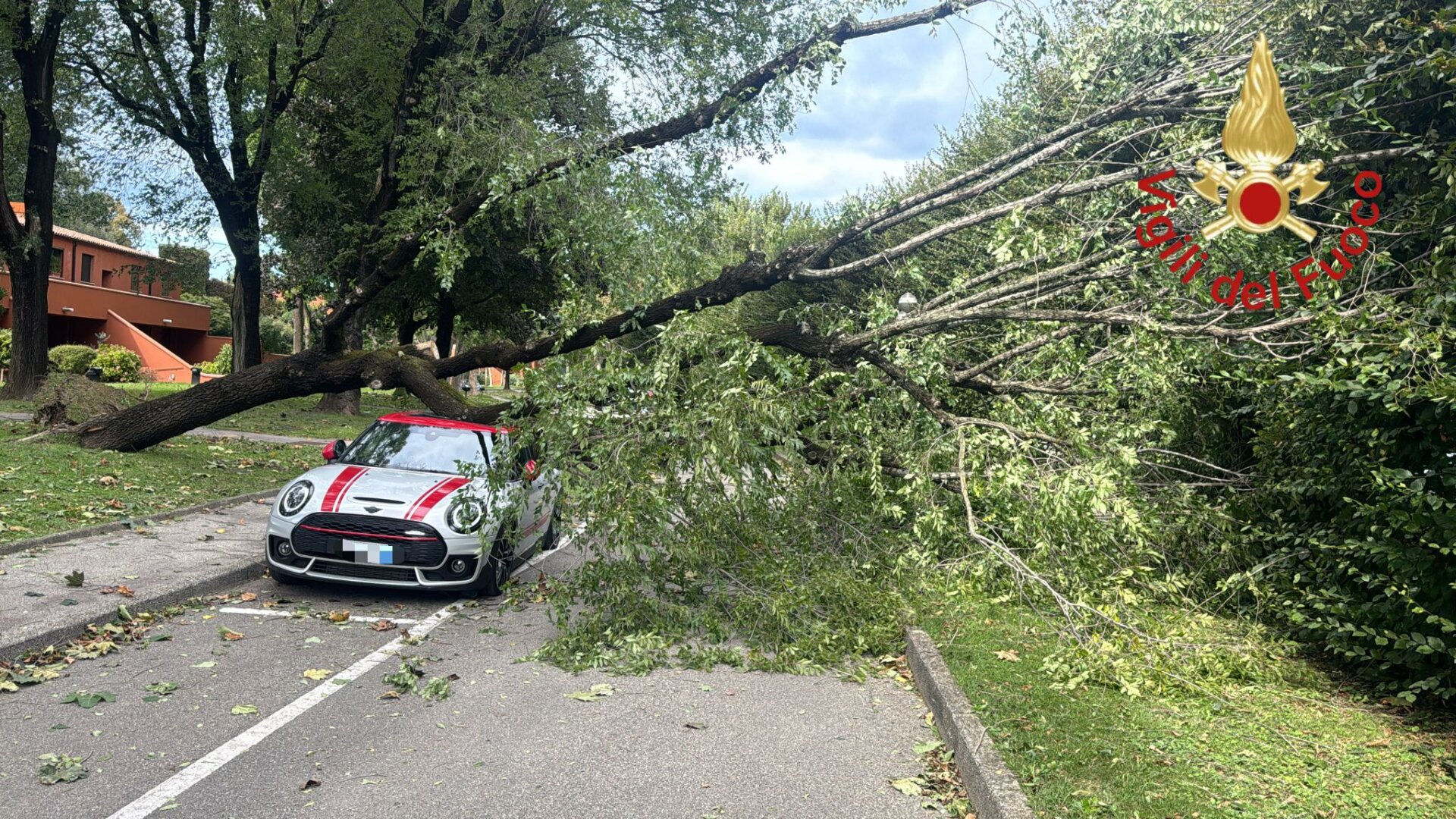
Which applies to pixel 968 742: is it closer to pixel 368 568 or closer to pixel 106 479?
pixel 368 568

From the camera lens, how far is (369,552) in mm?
8125

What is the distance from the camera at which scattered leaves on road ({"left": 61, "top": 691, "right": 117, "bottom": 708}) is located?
5420mm

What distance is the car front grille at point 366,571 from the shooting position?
26.8 feet

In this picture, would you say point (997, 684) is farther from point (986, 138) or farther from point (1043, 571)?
point (986, 138)

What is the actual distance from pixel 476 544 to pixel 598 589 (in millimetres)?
1162

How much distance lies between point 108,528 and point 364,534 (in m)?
3.76

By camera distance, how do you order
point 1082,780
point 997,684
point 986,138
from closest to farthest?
point 1082,780 < point 997,684 < point 986,138

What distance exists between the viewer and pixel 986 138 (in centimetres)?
2319

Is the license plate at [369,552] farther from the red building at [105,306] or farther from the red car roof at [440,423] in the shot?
the red building at [105,306]

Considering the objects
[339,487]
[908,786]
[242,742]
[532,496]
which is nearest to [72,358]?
[532,496]

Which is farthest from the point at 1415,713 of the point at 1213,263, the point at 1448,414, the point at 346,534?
the point at 346,534

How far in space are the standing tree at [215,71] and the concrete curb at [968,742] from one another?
16161mm

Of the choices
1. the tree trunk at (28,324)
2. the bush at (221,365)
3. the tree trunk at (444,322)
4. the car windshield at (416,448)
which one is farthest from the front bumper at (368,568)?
the bush at (221,365)

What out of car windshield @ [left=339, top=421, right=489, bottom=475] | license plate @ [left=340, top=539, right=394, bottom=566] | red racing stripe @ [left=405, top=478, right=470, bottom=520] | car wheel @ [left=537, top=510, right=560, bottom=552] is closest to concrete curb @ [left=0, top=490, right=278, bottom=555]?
car windshield @ [left=339, top=421, right=489, bottom=475]
